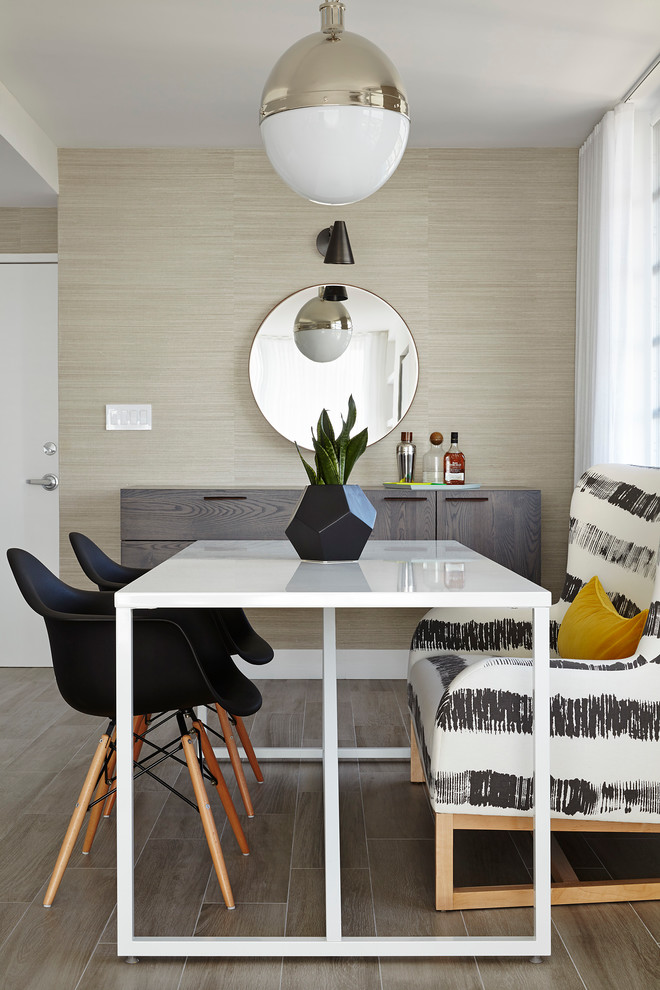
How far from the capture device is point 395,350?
164 inches

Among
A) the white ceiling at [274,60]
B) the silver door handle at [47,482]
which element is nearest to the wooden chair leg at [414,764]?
the white ceiling at [274,60]

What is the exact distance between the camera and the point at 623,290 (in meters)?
3.55

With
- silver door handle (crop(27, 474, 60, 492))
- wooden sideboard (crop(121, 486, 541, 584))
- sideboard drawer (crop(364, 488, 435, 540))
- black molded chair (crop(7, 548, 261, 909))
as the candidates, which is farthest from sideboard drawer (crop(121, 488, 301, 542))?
black molded chair (crop(7, 548, 261, 909))

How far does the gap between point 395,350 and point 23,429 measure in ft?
6.37

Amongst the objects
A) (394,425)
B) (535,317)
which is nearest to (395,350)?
(394,425)

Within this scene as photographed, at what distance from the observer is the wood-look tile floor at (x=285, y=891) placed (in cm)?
172

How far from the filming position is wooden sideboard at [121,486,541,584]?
3.80 meters

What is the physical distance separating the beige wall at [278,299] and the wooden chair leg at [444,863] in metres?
2.29

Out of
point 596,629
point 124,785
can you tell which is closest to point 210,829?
point 124,785

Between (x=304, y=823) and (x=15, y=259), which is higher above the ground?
(x=15, y=259)

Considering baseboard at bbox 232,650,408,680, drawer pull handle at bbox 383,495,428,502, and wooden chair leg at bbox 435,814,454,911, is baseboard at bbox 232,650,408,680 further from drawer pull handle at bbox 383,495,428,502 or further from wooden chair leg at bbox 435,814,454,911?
wooden chair leg at bbox 435,814,454,911

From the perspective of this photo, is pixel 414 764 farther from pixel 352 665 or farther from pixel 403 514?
pixel 352 665

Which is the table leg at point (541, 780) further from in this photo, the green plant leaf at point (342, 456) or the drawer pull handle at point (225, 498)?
the drawer pull handle at point (225, 498)

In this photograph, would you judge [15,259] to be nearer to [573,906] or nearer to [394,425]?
[394,425]
